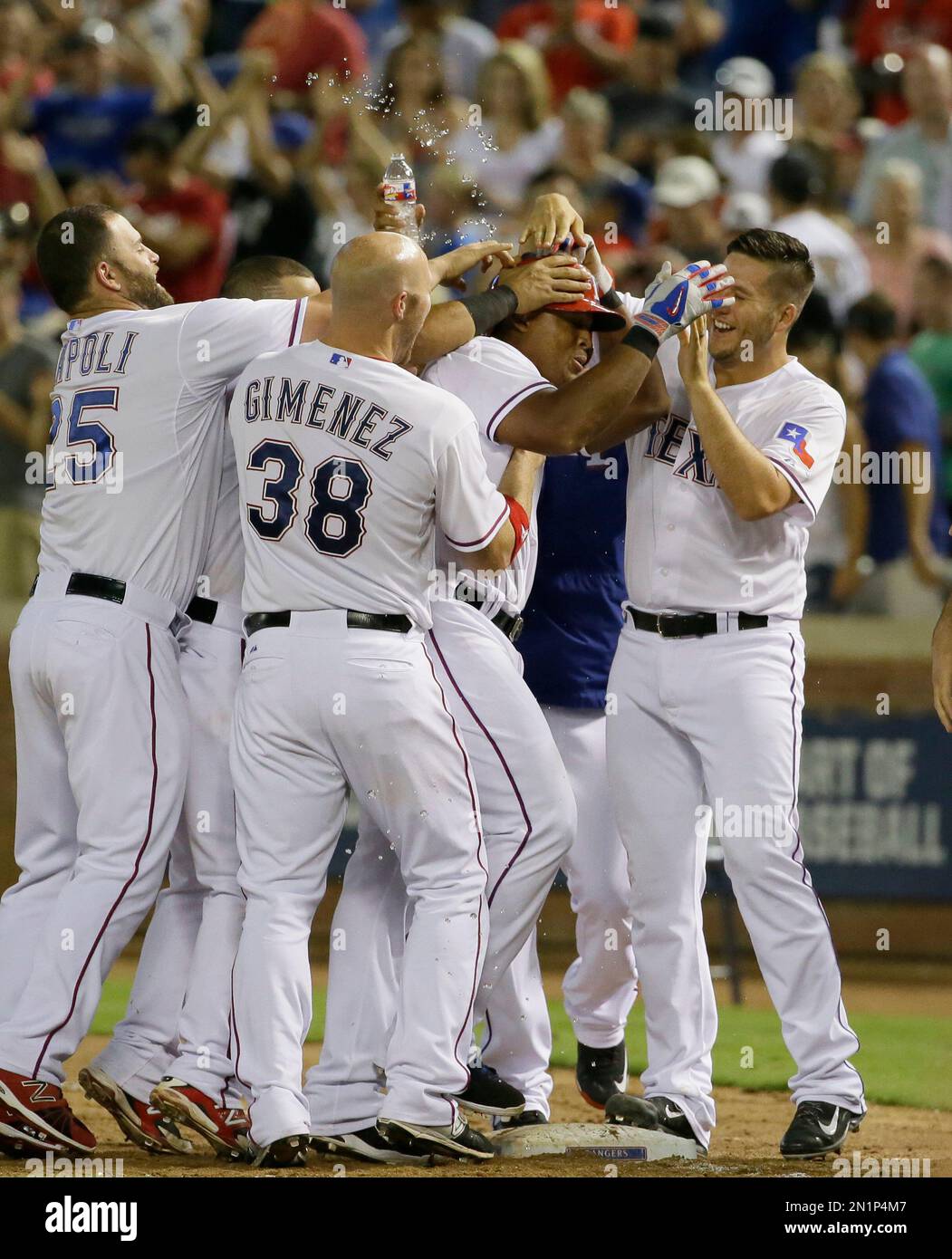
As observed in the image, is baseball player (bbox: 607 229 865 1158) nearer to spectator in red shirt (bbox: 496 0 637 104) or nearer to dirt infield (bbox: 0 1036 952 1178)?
dirt infield (bbox: 0 1036 952 1178)

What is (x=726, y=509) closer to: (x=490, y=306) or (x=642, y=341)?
(x=642, y=341)

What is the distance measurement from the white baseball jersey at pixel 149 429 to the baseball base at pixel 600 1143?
168 cm

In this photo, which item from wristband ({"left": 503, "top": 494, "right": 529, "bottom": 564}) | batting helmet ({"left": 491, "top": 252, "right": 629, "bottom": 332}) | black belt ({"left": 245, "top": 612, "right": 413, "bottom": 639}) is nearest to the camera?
black belt ({"left": 245, "top": 612, "right": 413, "bottom": 639})

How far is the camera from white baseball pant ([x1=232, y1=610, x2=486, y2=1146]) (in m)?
4.18

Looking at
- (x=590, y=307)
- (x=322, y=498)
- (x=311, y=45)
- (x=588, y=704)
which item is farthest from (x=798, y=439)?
(x=311, y=45)

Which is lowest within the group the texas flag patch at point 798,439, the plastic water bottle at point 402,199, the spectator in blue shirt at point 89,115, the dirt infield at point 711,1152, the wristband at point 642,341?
the dirt infield at point 711,1152

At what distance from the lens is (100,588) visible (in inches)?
180

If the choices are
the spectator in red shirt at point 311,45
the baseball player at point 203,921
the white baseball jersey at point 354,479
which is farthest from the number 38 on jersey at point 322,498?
the spectator in red shirt at point 311,45

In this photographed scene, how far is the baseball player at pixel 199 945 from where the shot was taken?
15.0 ft

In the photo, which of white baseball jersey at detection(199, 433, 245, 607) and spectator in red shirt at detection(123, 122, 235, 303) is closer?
white baseball jersey at detection(199, 433, 245, 607)

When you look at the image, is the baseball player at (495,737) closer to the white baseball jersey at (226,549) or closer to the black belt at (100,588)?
the white baseball jersey at (226,549)

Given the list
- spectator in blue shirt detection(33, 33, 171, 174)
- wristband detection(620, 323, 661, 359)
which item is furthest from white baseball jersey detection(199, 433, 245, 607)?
spectator in blue shirt detection(33, 33, 171, 174)

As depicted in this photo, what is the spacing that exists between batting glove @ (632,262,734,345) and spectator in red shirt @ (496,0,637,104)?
6875 millimetres

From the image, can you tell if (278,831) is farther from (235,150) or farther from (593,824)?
(235,150)
